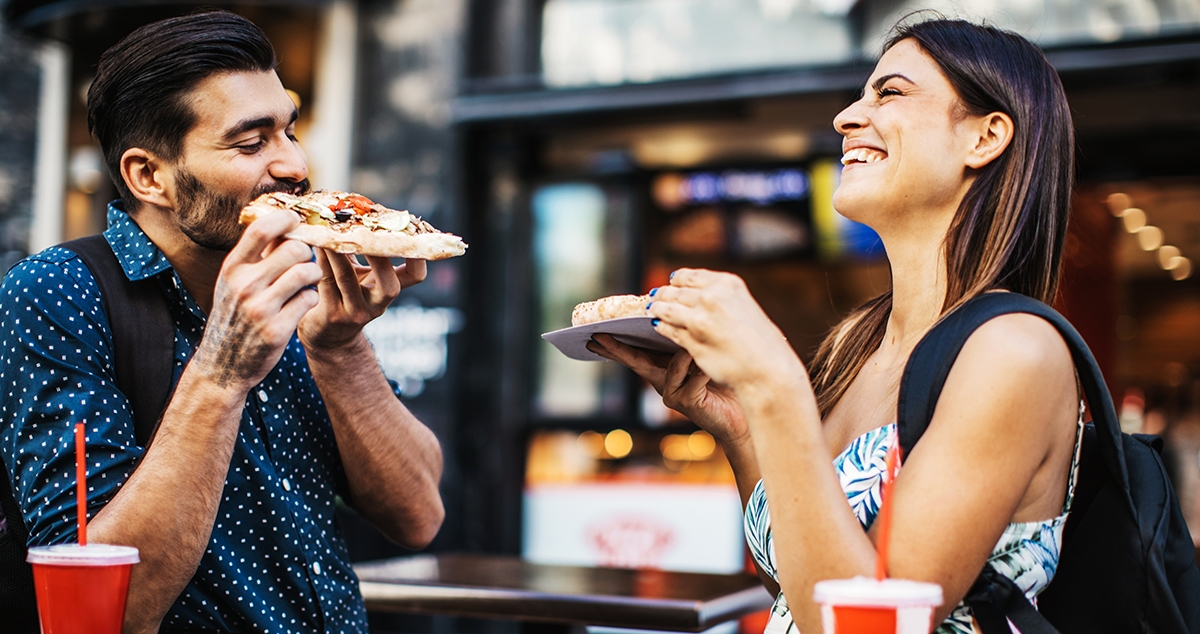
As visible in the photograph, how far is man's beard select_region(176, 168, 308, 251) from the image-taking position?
7.22 feet

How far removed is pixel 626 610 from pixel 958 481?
1.29 m

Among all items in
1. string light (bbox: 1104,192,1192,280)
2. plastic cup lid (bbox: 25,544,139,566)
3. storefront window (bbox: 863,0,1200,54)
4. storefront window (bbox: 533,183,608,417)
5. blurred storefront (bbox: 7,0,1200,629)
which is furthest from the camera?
string light (bbox: 1104,192,1192,280)

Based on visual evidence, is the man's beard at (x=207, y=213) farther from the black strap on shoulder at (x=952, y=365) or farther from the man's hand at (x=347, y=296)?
the black strap on shoulder at (x=952, y=365)

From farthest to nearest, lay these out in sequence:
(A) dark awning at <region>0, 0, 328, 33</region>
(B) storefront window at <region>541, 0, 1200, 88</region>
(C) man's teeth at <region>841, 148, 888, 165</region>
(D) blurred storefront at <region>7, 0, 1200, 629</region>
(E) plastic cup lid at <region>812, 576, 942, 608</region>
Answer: (D) blurred storefront at <region>7, 0, 1200, 629</region>
(A) dark awning at <region>0, 0, 328, 33</region>
(B) storefront window at <region>541, 0, 1200, 88</region>
(C) man's teeth at <region>841, 148, 888, 165</region>
(E) plastic cup lid at <region>812, 576, 942, 608</region>

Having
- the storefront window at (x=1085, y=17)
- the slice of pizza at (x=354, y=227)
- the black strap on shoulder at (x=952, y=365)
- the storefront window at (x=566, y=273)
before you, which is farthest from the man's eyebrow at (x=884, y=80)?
the storefront window at (x=566, y=273)

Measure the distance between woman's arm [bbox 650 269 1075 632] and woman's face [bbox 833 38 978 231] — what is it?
0.41 m

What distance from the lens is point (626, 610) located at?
2.69 metres

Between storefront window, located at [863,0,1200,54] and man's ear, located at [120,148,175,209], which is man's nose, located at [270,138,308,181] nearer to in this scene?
man's ear, located at [120,148,175,209]

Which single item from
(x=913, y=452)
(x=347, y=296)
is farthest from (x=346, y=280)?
(x=913, y=452)

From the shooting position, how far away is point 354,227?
7.22 feet

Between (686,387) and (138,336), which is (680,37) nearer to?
(686,387)

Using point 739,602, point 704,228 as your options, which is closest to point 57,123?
point 704,228

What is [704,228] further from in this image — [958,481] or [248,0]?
[958,481]

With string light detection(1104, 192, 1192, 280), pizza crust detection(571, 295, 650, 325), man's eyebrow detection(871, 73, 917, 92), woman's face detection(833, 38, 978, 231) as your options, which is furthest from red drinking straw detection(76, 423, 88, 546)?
string light detection(1104, 192, 1192, 280)
